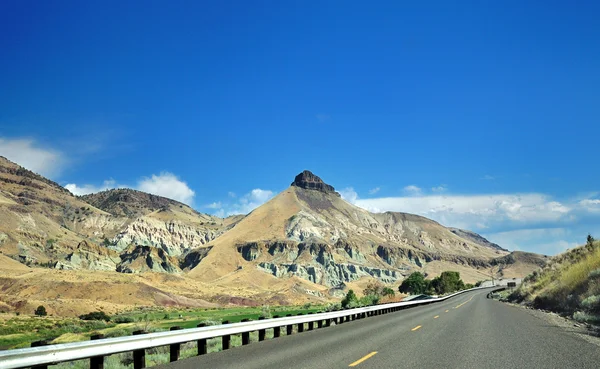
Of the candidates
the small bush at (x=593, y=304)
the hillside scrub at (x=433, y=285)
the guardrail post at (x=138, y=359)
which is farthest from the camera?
the hillside scrub at (x=433, y=285)

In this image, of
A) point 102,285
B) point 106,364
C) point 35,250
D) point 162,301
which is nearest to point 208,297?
point 162,301

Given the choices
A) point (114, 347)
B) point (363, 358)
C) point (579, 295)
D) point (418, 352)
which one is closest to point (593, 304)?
point (579, 295)

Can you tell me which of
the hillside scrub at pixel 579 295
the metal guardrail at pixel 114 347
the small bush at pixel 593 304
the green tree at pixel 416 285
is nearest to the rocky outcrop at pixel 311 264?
the green tree at pixel 416 285

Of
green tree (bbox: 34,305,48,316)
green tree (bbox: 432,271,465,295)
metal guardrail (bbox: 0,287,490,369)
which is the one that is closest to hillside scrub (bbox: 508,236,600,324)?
metal guardrail (bbox: 0,287,490,369)

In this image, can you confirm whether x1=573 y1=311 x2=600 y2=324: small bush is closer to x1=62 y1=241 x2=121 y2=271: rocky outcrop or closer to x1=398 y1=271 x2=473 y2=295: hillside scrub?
x1=398 y1=271 x2=473 y2=295: hillside scrub

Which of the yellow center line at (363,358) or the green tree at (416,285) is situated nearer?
the yellow center line at (363,358)

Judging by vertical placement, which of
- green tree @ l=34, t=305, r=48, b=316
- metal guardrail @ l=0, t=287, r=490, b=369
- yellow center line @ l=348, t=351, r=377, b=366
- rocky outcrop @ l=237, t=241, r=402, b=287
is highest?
rocky outcrop @ l=237, t=241, r=402, b=287

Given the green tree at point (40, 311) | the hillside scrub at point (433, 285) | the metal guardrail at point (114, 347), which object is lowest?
the hillside scrub at point (433, 285)

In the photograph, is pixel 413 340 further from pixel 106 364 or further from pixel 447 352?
pixel 106 364

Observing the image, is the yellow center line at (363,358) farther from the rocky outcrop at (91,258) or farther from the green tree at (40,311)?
the rocky outcrop at (91,258)

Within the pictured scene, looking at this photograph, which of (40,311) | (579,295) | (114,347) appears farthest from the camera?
(40,311)

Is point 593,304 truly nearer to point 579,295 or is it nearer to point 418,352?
point 579,295

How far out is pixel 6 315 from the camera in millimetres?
67438

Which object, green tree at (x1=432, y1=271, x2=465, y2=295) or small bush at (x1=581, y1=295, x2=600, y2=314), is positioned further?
green tree at (x1=432, y1=271, x2=465, y2=295)
